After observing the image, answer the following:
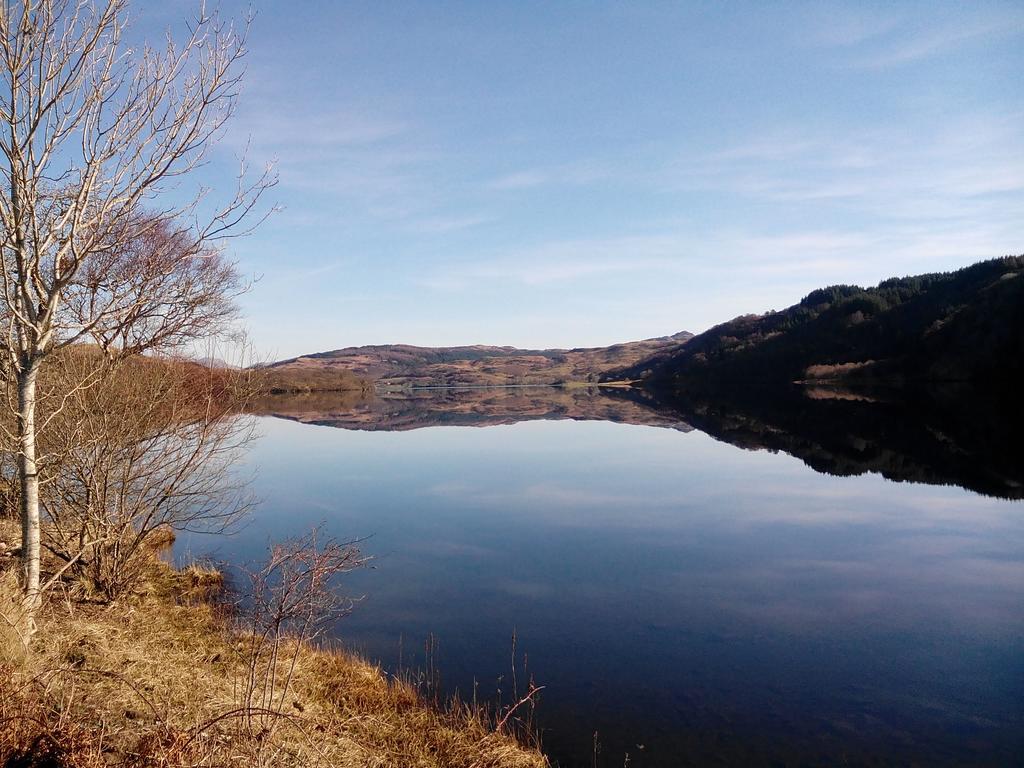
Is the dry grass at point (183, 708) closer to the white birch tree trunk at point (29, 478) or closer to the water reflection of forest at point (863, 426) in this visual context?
the white birch tree trunk at point (29, 478)

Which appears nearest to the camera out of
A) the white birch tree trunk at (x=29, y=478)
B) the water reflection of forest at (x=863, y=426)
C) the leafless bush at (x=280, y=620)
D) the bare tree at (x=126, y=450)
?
the leafless bush at (x=280, y=620)

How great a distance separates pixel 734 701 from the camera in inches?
283

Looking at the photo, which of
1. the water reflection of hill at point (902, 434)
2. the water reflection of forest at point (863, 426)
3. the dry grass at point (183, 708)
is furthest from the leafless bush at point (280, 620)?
the water reflection of forest at point (863, 426)

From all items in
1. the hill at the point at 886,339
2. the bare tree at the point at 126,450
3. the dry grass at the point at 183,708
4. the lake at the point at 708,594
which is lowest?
the lake at the point at 708,594

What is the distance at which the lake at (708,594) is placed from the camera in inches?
266

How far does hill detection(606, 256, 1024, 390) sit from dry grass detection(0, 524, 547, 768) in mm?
62364

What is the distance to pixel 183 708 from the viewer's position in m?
5.48

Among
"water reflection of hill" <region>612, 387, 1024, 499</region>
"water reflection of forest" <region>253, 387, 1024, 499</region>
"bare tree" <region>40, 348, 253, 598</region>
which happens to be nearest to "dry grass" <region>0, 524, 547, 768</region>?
"bare tree" <region>40, 348, 253, 598</region>

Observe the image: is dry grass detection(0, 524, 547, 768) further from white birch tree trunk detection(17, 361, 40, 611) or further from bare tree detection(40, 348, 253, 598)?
bare tree detection(40, 348, 253, 598)

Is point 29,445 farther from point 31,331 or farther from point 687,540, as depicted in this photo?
point 687,540

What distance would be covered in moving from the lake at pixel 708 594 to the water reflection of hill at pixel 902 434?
0.76ft

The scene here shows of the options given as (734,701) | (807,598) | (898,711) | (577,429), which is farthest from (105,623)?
(577,429)

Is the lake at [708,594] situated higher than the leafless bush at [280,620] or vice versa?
the leafless bush at [280,620]

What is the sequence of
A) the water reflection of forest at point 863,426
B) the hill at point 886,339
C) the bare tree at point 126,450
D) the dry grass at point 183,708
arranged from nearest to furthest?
the dry grass at point 183,708 < the bare tree at point 126,450 < the water reflection of forest at point 863,426 < the hill at point 886,339
